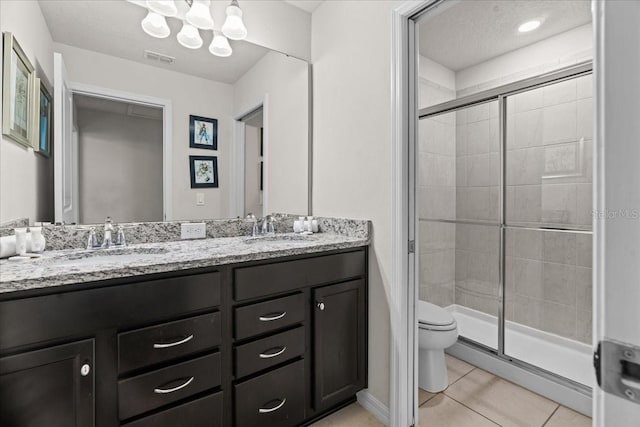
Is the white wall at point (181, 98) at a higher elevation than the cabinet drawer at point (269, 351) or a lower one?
higher

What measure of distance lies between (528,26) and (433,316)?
2102 mm

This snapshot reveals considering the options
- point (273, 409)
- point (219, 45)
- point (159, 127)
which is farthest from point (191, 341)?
point (219, 45)

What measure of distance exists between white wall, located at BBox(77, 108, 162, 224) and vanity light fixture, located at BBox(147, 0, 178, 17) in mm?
534

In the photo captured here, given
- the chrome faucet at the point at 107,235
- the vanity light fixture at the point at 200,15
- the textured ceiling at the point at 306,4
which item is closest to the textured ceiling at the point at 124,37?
the vanity light fixture at the point at 200,15

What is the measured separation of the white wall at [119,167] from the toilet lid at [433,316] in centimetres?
163

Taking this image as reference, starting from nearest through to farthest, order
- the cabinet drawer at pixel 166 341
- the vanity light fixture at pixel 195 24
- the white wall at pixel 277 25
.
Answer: the cabinet drawer at pixel 166 341 → the vanity light fixture at pixel 195 24 → the white wall at pixel 277 25

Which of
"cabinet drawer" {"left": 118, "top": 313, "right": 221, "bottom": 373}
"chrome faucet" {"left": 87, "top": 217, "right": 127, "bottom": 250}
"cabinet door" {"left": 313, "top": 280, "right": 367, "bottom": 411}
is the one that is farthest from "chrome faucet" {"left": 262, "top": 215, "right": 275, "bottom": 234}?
"cabinet drawer" {"left": 118, "top": 313, "right": 221, "bottom": 373}

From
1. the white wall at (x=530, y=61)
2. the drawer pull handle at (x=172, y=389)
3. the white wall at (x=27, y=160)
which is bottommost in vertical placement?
the drawer pull handle at (x=172, y=389)

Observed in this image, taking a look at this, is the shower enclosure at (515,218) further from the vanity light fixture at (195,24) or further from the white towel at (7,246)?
the white towel at (7,246)

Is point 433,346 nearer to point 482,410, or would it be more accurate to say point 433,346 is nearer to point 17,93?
point 482,410

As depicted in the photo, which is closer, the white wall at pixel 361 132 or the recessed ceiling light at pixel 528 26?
the white wall at pixel 361 132

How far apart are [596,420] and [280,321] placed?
1.20 m

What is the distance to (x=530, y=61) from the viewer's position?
8.27 feet

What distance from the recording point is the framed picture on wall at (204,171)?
73.0 inches
